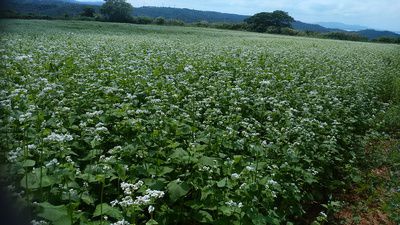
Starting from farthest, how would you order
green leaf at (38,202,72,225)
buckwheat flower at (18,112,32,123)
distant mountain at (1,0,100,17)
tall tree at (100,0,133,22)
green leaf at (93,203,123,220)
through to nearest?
tall tree at (100,0,133,22), buckwheat flower at (18,112,32,123), green leaf at (93,203,123,220), green leaf at (38,202,72,225), distant mountain at (1,0,100,17)

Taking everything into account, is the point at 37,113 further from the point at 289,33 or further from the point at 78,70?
the point at 289,33

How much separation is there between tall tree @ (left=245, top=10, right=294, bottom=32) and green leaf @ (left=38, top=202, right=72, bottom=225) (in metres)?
65.8

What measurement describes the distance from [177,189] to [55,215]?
1.21 m

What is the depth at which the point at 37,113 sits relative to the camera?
15.1 feet

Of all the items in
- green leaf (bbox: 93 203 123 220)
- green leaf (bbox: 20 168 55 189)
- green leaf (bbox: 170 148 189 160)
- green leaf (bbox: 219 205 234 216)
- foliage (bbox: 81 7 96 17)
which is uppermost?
green leaf (bbox: 20 168 55 189)

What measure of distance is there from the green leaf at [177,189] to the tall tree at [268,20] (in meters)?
64.8

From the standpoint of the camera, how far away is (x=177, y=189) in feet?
10.9

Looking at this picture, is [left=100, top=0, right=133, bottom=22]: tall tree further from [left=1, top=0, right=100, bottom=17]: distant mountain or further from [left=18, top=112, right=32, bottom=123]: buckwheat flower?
[left=18, top=112, right=32, bottom=123]: buckwheat flower

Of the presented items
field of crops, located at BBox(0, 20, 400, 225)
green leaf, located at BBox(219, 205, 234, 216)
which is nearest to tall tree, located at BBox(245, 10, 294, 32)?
field of crops, located at BBox(0, 20, 400, 225)

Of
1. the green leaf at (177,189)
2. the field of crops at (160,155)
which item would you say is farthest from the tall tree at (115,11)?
the green leaf at (177,189)

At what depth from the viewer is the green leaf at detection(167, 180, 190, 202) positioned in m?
3.27

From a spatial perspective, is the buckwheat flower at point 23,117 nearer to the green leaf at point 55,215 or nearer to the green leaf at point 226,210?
the green leaf at point 55,215

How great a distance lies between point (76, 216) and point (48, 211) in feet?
0.82

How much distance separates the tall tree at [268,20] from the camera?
67.6 meters
